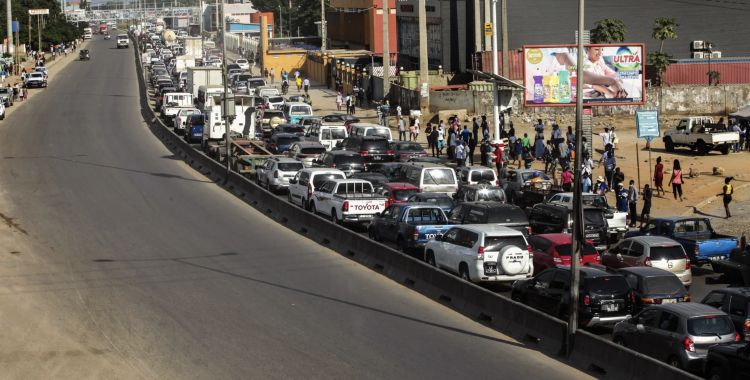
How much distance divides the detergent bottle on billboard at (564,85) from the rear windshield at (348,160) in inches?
405

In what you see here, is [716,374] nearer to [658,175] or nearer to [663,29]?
[658,175]

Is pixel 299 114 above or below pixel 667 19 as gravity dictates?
below

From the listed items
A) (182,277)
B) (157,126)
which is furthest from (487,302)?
(157,126)

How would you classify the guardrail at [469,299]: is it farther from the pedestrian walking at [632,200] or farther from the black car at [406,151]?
the pedestrian walking at [632,200]

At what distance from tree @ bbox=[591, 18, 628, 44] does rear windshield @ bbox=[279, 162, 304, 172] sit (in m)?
37.7

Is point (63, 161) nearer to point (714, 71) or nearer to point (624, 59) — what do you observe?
point (624, 59)

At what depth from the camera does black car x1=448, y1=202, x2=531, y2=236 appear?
23.6 meters

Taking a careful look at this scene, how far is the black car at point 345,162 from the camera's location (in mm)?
→ 33969

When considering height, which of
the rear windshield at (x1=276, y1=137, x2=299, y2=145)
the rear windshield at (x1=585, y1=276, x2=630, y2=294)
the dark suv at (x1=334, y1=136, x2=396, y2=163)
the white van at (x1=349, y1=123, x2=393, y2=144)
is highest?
the white van at (x1=349, y1=123, x2=393, y2=144)

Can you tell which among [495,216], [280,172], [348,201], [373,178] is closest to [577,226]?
[495,216]

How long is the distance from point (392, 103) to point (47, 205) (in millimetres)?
32501

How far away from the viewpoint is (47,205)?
31.3 m

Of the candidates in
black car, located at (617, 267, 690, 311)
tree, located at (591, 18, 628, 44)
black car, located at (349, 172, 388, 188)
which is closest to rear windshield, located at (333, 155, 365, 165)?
black car, located at (349, 172, 388, 188)

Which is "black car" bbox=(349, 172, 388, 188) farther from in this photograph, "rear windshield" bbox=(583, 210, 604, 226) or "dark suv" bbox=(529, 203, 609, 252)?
"rear windshield" bbox=(583, 210, 604, 226)
